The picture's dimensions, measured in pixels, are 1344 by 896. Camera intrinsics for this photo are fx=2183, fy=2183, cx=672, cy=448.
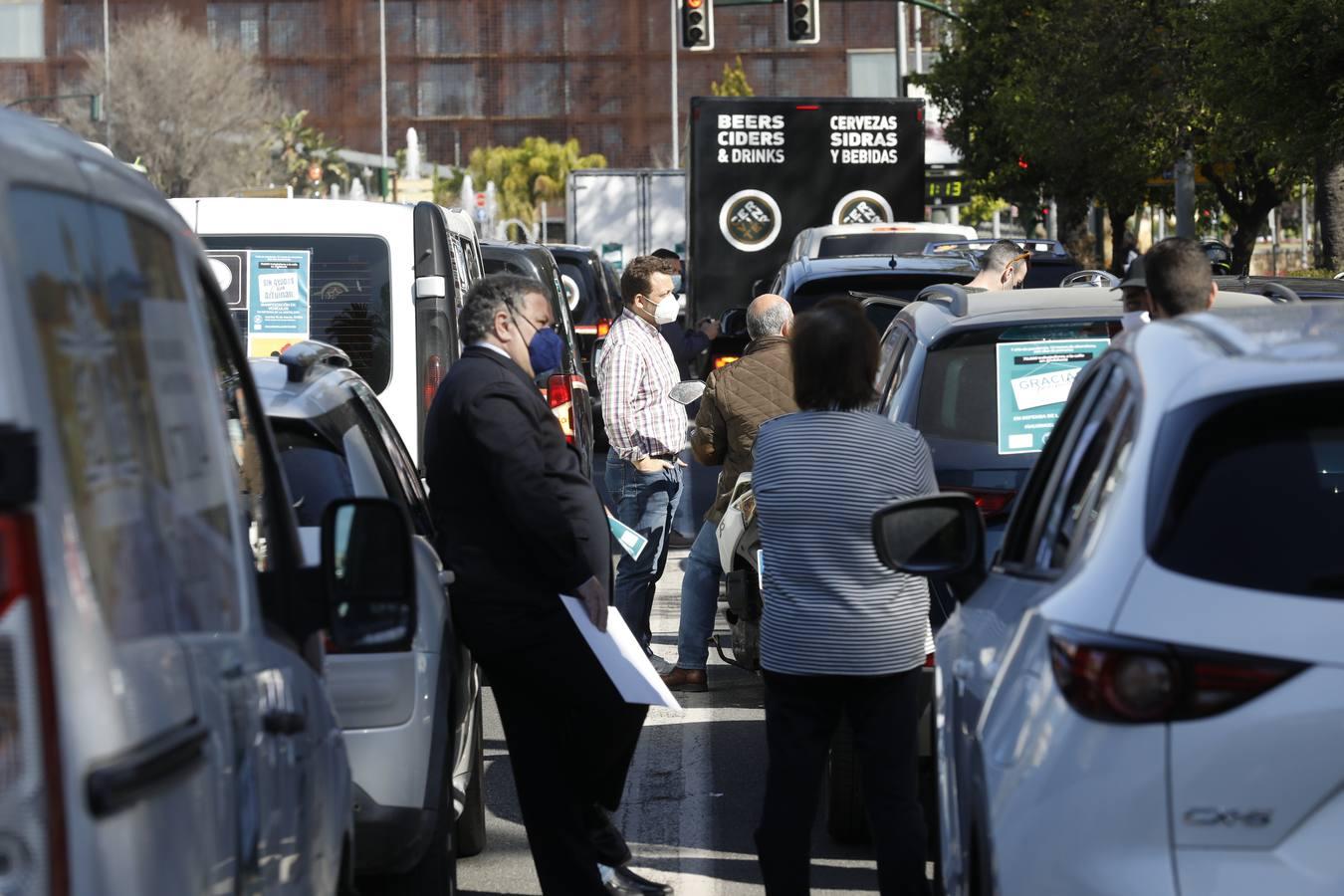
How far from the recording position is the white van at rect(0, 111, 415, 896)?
2.06 meters

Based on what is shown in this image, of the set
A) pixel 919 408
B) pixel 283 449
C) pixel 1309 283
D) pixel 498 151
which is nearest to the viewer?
pixel 283 449

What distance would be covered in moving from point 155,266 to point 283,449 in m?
2.58

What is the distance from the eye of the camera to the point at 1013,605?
3.82 metres

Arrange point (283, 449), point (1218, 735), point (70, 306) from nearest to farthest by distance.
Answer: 1. point (70, 306)
2. point (1218, 735)
3. point (283, 449)

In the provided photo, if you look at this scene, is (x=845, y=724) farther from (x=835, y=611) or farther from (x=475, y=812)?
(x=835, y=611)

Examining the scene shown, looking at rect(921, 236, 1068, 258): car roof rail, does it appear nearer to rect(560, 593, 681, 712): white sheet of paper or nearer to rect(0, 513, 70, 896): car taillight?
rect(560, 593, 681, 712): white sheet of paper

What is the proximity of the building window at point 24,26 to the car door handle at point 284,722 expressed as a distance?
105 m

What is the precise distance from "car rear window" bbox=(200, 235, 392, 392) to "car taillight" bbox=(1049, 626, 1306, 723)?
686 centimetres

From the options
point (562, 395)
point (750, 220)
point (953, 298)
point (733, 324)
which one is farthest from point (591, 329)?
point (953, 298)

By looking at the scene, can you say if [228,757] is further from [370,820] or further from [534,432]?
[534,432]

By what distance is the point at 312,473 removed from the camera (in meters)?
5.51

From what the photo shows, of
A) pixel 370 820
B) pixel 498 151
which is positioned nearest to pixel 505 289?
pixel 370 820

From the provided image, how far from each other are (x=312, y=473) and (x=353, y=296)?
4290 mm

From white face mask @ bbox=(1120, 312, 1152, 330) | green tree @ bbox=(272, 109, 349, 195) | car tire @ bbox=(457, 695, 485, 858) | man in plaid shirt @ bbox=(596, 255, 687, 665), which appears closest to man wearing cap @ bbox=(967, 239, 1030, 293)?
man in plaid shirt @ bbox=(596, 255, 687, 665)
